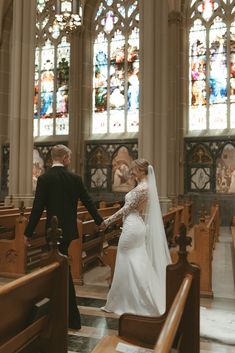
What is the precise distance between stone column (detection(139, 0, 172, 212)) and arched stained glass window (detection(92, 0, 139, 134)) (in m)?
7.40

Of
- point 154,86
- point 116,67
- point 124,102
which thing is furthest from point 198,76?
point 154,86

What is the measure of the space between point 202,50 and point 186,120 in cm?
305

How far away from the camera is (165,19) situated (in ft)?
33.7

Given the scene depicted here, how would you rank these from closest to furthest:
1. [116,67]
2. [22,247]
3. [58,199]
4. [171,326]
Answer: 1. [171,326]
2. [58,199]
3. [22,247]
4. [116,67]

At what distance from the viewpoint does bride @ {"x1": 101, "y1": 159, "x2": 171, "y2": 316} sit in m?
4.64

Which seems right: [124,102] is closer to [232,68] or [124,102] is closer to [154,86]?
[232,68]

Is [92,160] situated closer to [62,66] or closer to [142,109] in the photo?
[62,66]

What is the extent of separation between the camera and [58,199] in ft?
13.4

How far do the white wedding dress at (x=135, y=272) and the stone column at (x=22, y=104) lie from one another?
636cm

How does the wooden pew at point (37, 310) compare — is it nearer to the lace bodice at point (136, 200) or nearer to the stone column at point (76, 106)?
the lace bodice at point (136, 200)

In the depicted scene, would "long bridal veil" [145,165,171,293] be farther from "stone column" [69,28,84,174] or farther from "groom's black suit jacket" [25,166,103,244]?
"stone column" [69,28,84,174]

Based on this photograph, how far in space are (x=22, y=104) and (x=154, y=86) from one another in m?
3.58

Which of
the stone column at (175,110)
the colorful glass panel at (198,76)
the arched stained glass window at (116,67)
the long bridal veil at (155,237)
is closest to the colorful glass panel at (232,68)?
the colorful glass panel at (198,76)

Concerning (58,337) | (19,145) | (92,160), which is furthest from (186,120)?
(58,337)
